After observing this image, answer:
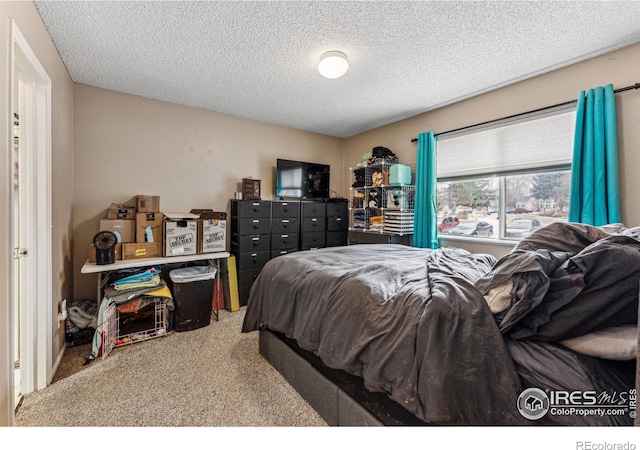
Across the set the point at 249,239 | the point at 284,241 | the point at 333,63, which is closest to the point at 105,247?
the point at 249,239

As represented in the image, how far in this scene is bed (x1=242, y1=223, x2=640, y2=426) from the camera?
31.8 inches

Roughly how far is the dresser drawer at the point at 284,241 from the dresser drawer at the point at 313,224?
0.19 m

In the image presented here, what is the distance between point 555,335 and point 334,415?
105cm

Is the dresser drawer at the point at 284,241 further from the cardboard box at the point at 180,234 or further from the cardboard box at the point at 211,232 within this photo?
the cardboard box at the point at 180,234

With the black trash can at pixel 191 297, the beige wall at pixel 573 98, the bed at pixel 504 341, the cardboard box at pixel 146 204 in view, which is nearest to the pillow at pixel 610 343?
the bed at pixel 504 341

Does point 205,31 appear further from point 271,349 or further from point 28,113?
point 271,349

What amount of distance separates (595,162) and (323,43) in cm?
239

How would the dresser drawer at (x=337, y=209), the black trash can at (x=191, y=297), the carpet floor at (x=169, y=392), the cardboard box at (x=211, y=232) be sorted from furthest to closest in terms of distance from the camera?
1. the dresser drawer at (x=337, y=209)
2. the cardboard box at (x=211, y=232)
3. the black trash can at (x=191, y=297)
4. the carpet floor at (x=169, y=392)

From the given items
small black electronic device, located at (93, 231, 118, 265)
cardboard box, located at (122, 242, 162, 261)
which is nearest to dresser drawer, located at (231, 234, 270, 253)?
cardboard box, located at (122, 242, 162, 261)

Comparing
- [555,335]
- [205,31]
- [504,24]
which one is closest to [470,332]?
[555,335]

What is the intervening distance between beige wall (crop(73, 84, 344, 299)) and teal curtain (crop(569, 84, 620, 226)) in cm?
330

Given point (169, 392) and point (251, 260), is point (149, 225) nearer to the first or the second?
point (251, 260)

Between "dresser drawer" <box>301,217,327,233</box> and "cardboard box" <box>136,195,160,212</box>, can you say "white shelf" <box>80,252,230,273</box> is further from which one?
"dresser drawer" <box>301,217,327,233</box>

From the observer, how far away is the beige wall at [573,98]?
2.04 m
